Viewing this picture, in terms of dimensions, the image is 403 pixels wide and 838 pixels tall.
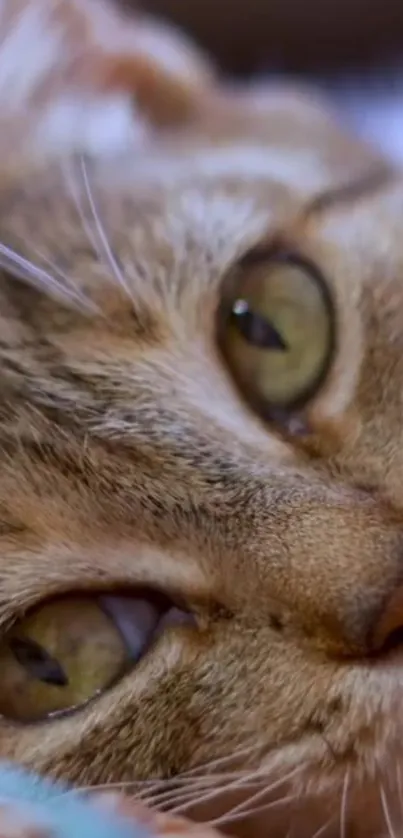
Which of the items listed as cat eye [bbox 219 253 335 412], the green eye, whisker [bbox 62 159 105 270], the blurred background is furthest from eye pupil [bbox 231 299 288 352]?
the blurred background

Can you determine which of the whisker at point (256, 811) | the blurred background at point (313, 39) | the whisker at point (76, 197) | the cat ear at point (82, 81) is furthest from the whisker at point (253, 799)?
the blurred background at point (313, 39)

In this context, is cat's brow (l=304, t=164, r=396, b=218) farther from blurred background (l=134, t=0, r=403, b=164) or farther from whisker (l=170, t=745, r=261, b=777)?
blurred background (l=134, t=0, r=403, b=164)

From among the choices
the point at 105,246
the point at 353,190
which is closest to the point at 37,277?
the point at 105,246

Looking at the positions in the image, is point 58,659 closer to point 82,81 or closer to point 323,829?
point 323,829

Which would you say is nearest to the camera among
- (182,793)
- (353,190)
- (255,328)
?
(182,793)

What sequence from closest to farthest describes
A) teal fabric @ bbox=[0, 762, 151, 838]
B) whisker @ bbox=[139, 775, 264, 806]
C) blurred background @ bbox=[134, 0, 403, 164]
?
teal fabric @ bbox=[0, 762, 151, 838], whisker @ bbox=[139, 775, 264, 806], blurred background @ bbox=[134, 0, 403, 164]
